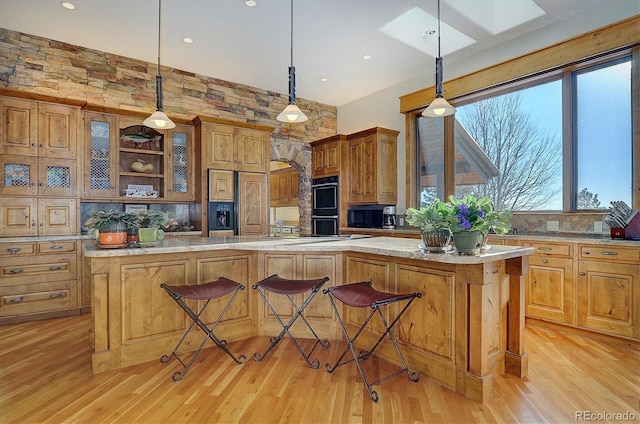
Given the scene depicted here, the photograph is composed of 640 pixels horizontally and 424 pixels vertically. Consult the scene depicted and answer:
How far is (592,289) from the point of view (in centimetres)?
310

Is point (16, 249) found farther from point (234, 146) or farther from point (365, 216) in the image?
point (365, 216)

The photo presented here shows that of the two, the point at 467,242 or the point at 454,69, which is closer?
the point at 467,242

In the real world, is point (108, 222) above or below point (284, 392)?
above

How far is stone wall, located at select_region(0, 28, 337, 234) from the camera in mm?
4031

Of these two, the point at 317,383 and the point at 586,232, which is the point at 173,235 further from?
the point at 586,232

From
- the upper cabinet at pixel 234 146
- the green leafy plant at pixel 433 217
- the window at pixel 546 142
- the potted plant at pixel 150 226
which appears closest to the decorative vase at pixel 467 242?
the green leafy plant at pixel 433 217

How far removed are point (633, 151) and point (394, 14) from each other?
270 centimetres

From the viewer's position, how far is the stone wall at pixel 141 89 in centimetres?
403

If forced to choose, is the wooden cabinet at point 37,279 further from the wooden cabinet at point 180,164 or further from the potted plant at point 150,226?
the potted plant at point 150,226

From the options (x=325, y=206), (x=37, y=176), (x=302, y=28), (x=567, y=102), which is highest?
(x=302, y=28)

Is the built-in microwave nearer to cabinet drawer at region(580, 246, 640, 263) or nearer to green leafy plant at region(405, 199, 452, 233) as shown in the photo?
cabinet drawer at region(580, 246, 640, 263)

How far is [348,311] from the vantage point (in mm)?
2898

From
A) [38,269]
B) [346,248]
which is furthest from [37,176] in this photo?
→ [346,248]

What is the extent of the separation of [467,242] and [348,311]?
1.25m
